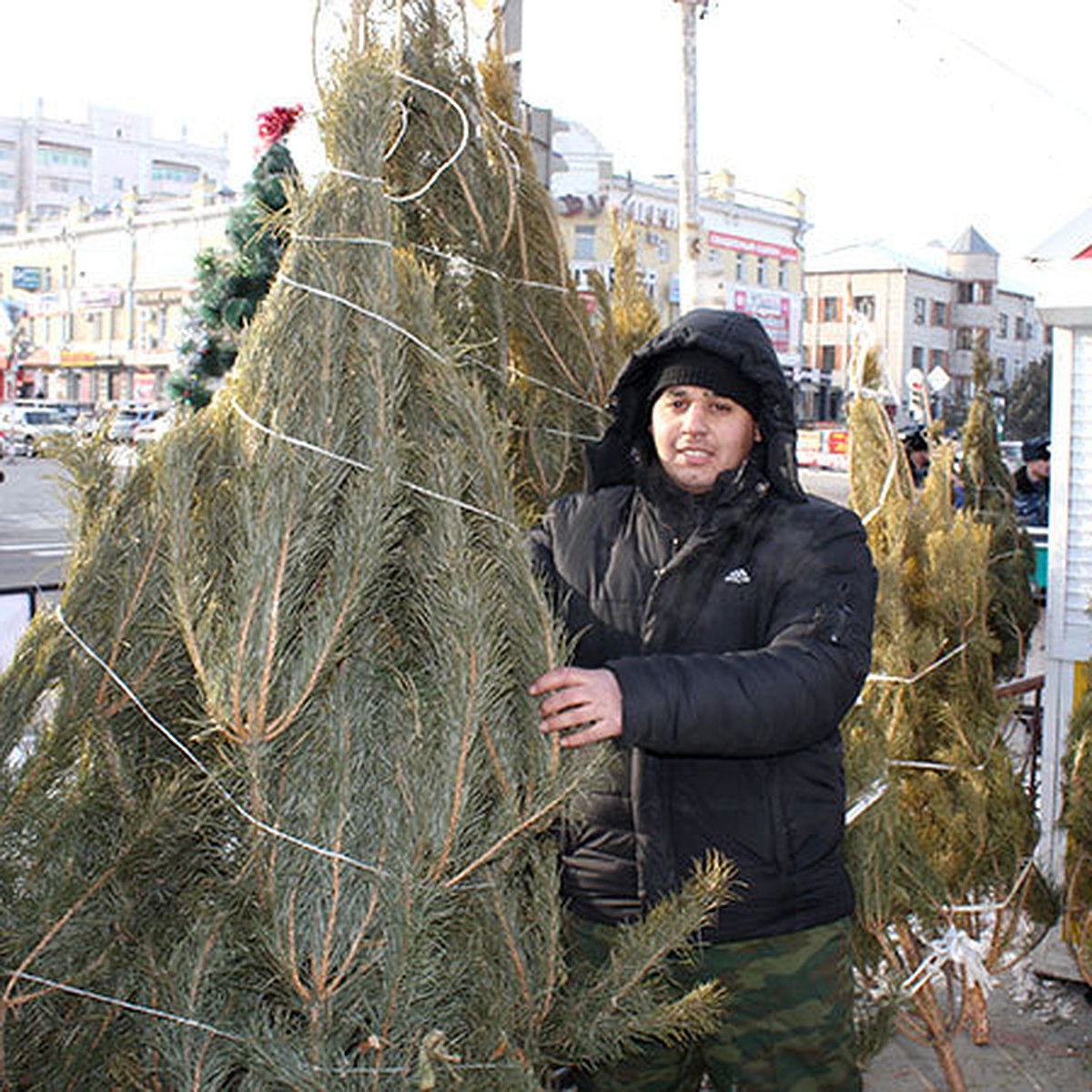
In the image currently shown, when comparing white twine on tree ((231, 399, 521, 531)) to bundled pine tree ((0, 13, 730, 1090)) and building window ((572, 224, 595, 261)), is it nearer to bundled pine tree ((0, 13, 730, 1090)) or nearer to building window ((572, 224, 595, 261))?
bundled pine tree ((0, 13, 730, 1090))

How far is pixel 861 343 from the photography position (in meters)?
3.95

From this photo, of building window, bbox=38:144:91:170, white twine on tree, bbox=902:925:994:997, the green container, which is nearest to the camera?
white twine on tree, bbox=902:925:994:997

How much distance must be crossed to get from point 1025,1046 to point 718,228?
48361mm

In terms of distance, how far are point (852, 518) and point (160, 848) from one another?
1.24 m

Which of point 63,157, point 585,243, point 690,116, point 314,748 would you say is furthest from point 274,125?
point 63,157

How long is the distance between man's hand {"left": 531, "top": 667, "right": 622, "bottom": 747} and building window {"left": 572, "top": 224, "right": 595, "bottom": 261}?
4333 cm

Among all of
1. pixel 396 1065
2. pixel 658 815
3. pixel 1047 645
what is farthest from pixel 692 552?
pixel 1047 645

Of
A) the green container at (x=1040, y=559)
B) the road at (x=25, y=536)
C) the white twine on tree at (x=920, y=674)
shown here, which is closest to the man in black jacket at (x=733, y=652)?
the white twine on tree at (x=920, y=674)

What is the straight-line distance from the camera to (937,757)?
11.8 ft

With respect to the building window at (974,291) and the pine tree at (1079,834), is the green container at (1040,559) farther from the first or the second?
the building window at (974,291)

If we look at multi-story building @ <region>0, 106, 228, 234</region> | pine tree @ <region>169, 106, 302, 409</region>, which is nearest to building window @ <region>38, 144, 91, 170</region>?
multi-story building @ <region>0, 106, 228, 234</region>

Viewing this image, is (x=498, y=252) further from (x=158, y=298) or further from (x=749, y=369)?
(x=158, y=298)

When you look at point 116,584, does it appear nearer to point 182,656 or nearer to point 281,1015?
point 182,656

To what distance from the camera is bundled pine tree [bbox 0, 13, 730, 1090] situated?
5.06ft
